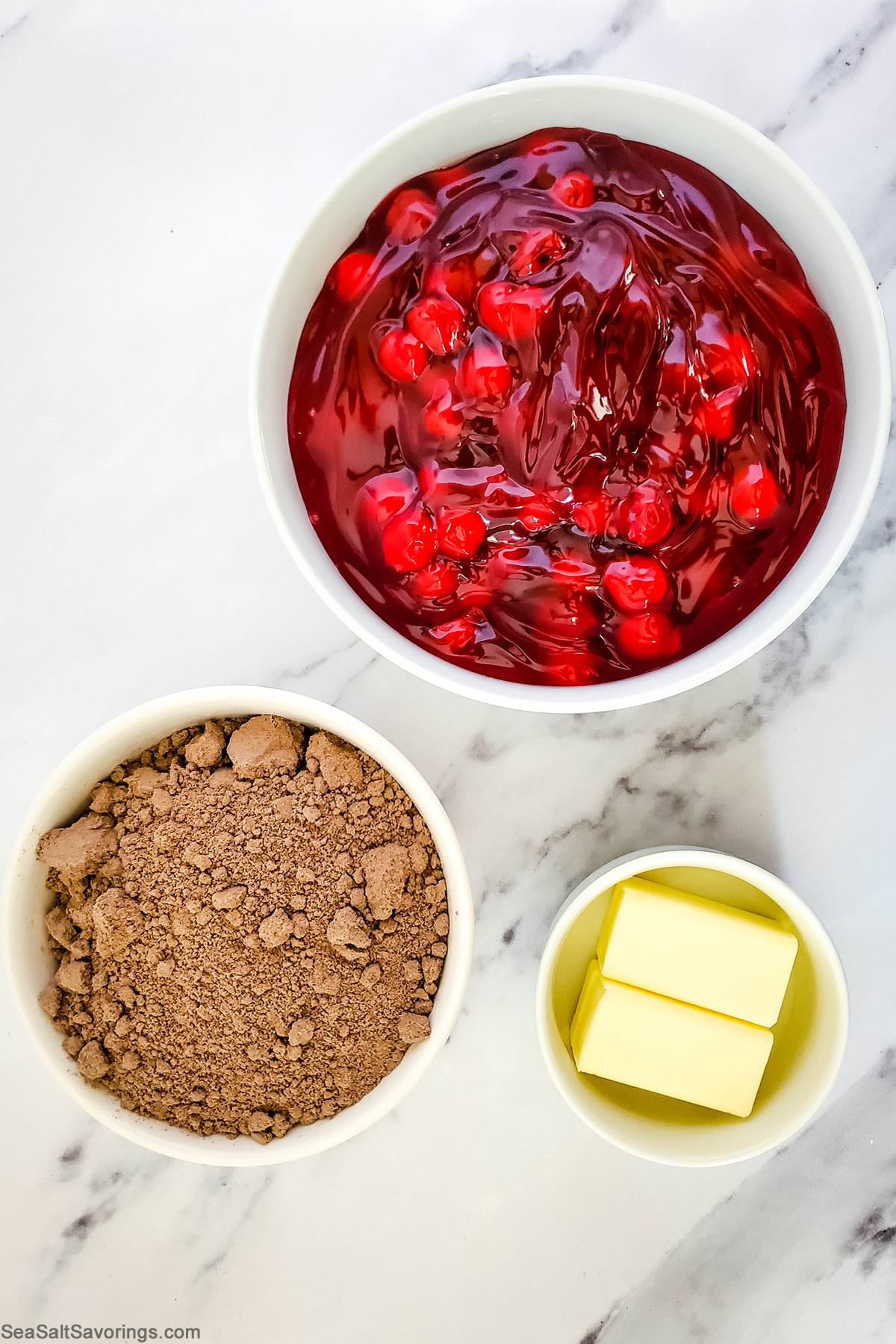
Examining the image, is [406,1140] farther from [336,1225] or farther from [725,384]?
[725,384]

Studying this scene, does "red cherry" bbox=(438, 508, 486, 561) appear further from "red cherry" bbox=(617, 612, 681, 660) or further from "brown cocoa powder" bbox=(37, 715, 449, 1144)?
"brown cocoa powder" bbox=(37, 715, 449, 1144)

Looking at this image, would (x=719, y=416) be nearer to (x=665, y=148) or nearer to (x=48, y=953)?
(x=665, y=148)

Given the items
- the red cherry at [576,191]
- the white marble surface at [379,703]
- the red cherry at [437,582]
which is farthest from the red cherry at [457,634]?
the red cherry at [576,191]

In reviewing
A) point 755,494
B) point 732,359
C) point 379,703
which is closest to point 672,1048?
point 379,703

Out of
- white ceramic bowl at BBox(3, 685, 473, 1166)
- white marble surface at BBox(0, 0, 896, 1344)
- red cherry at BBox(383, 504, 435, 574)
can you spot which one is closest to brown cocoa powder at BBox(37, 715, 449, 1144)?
white ceramic bowl at BBox(3, 685, 473, 1166)

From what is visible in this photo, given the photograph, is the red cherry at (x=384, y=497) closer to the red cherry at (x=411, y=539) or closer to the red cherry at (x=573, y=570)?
the red cherry at (x=411, y=539)

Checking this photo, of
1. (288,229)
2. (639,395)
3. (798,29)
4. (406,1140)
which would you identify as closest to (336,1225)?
(406,1140)
